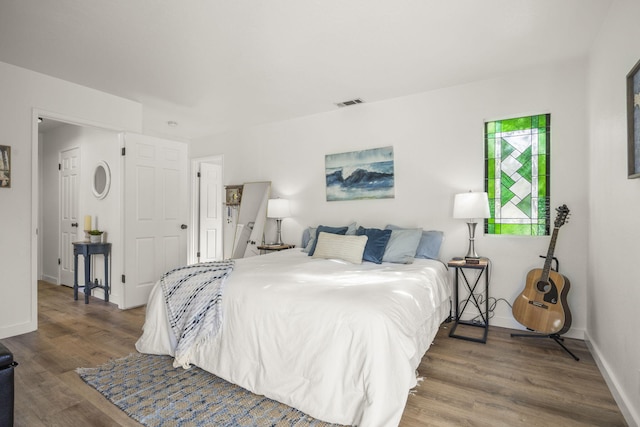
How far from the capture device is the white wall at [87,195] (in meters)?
4.37

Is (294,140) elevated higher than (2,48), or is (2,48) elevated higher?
(2,48)

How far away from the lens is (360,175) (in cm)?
420

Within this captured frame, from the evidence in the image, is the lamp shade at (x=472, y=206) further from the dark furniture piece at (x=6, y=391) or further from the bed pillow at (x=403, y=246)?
the dark furniture piece at (x=6, y=391)

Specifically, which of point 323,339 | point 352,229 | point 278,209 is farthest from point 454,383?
point 278,209

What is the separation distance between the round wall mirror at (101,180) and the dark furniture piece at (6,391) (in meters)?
3.36

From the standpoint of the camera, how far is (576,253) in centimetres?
303

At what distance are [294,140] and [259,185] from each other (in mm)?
899

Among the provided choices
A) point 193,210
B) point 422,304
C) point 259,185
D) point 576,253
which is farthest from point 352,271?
point 193,210

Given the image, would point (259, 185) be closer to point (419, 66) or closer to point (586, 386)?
point (419, 66)

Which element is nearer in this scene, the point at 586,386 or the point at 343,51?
the point at 586,386

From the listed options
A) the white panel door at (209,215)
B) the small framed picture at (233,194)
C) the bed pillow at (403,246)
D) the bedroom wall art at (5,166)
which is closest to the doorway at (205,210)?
the white panel door at (209,215)

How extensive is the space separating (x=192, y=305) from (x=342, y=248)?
1.53 m

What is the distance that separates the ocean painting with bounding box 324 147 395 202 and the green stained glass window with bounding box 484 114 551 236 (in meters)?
1.09

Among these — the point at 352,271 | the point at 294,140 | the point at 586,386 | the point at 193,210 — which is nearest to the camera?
the point at 586,386
